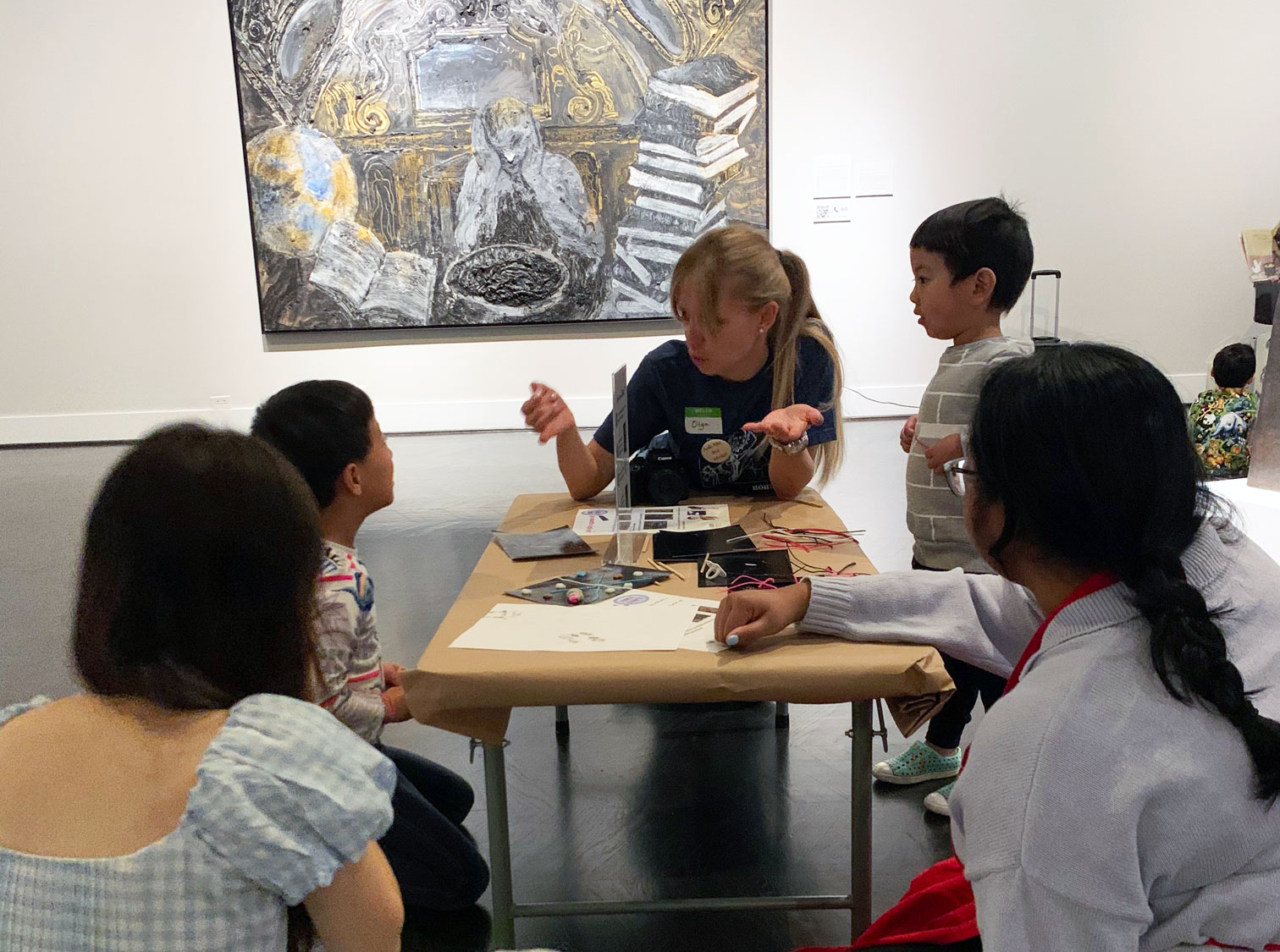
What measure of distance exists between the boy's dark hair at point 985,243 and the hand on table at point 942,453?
1.20ft

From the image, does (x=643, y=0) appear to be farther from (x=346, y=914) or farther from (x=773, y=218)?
(x=346, y=914)

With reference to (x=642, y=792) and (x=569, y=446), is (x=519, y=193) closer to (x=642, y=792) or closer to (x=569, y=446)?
(x=569, y=446)

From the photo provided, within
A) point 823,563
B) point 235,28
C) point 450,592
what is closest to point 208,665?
point 823,563

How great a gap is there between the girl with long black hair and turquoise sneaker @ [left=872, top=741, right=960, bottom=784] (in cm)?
136

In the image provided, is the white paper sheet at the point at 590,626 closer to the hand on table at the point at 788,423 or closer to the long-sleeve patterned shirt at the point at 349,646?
the long-sleeve patterned shirt at the point at 349,646

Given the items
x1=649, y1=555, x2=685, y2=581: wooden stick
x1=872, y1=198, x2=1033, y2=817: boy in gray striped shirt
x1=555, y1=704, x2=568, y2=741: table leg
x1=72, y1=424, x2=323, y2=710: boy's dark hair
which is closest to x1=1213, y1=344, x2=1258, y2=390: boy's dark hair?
x1=872, y1=198, x2=1033, y2=817: boy in gray striped shirt

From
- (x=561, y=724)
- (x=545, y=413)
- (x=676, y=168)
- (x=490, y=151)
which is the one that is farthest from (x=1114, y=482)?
(x=490, y=151)

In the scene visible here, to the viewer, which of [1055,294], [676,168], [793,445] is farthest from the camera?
[1055,294]

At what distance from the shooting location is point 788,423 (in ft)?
6.54

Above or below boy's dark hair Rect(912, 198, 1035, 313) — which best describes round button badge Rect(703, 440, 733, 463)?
below

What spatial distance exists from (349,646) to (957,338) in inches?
55.6

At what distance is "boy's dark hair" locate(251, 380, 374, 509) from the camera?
1.60 metres

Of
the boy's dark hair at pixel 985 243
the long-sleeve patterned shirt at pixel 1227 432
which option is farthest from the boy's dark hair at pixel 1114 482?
the long-sleeve patterned shirt at pixel 1227 432

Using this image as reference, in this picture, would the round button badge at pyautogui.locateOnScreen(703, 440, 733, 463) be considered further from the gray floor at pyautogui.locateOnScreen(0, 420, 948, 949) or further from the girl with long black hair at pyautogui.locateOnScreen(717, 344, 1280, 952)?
the girl with long black hair at pyautogui.locateOnScreen(717, 344, 1280, 952)
